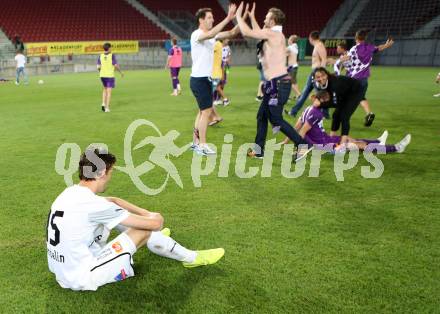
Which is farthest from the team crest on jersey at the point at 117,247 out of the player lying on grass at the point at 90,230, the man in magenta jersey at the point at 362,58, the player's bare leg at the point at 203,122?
the man in magenta jersey at the point at 362,58

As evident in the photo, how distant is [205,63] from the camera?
6.78 meters

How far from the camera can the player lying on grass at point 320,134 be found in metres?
6.48

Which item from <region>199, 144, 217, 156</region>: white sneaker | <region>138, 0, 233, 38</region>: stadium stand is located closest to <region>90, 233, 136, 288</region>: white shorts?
<region>199, 144, 217, 156</region>: white sneaker

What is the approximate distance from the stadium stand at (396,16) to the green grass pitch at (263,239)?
28681mm

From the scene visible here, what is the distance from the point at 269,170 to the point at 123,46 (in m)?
28.6

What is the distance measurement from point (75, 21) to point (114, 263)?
36.2m

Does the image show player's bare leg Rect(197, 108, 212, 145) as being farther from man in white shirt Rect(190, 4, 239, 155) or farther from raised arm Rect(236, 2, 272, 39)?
raised arm Rect(236, 2, 272, 39)

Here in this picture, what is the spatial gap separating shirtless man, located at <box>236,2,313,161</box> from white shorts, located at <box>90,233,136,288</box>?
3671mm

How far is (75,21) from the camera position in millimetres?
34938

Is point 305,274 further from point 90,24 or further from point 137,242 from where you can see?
point 90,24

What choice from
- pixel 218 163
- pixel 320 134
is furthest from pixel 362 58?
pixel 218 163

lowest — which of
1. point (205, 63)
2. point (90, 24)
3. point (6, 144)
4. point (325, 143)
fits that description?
point (6, 144)

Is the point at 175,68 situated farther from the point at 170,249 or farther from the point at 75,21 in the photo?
the point at 75,21

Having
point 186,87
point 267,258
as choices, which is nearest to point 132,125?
point 267,258
